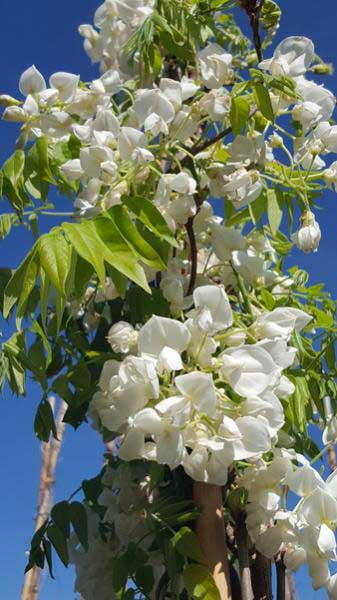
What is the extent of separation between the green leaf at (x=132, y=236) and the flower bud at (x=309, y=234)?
0.28m

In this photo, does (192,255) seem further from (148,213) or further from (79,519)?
(79,519)

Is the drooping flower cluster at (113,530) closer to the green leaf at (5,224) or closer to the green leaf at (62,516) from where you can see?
the green leaf at (62,516)

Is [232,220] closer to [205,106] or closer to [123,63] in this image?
[205,106]

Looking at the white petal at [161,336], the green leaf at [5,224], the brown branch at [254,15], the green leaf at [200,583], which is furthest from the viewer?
the green leaf at [5,224]

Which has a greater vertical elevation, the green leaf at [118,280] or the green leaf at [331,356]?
the green leaf at [118,280]

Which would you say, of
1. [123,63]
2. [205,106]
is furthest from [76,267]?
[123,63]

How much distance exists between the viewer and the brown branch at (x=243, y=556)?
1.14m

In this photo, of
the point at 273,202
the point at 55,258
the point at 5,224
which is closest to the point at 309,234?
the point at 273,202

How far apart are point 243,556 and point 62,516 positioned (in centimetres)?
30

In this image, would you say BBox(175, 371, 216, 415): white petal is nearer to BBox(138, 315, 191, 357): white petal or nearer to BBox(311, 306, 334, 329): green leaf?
BBox(138, 315, 191, 357): white petal

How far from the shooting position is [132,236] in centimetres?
98

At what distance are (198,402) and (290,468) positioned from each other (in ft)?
0.87

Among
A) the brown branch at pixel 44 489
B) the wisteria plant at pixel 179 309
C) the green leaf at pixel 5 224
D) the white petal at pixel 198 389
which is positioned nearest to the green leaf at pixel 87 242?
the wisteria plant at pixel 179 309

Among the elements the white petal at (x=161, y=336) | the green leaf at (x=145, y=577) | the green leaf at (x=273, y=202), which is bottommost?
the green leaf at (x=145, y=577)
